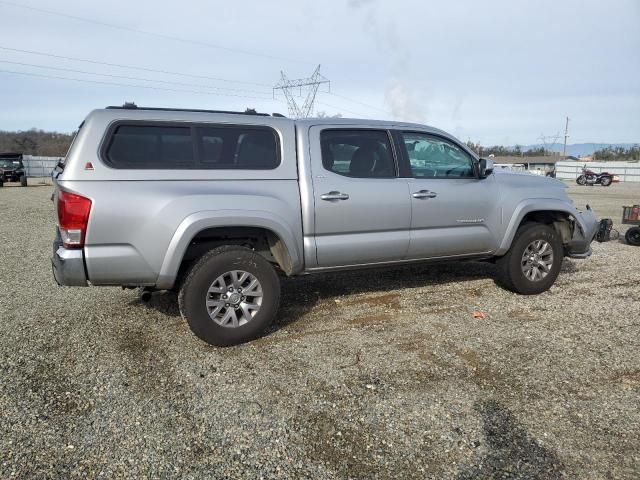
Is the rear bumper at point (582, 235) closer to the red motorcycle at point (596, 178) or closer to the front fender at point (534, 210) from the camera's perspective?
the front fender at point (534, 210)

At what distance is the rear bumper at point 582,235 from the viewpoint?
5723 mm

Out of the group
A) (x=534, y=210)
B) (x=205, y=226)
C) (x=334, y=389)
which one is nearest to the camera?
(x=334, y=389)

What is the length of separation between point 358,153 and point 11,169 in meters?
33.3

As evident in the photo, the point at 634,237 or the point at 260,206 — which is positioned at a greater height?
the point at 260,206

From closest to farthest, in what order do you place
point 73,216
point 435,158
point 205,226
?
point 73,216 < point 205,226 < point 435,158

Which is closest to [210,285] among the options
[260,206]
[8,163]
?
[260,206]

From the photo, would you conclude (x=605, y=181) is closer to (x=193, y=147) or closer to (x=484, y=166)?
(x=484, y=166)

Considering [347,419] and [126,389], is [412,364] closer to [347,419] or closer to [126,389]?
[347,419]

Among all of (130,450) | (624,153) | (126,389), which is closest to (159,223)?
(126,389)

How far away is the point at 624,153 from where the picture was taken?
81.2 m

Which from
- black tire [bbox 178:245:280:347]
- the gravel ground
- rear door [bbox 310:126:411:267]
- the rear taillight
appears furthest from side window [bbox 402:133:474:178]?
the rear taillight

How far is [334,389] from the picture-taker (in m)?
3.40

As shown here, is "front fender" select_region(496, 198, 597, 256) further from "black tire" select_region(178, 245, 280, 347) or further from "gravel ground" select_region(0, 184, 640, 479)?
"black tire" select_region(178, 245, 280, 347)

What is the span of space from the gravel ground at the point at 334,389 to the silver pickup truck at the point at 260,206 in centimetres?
57
